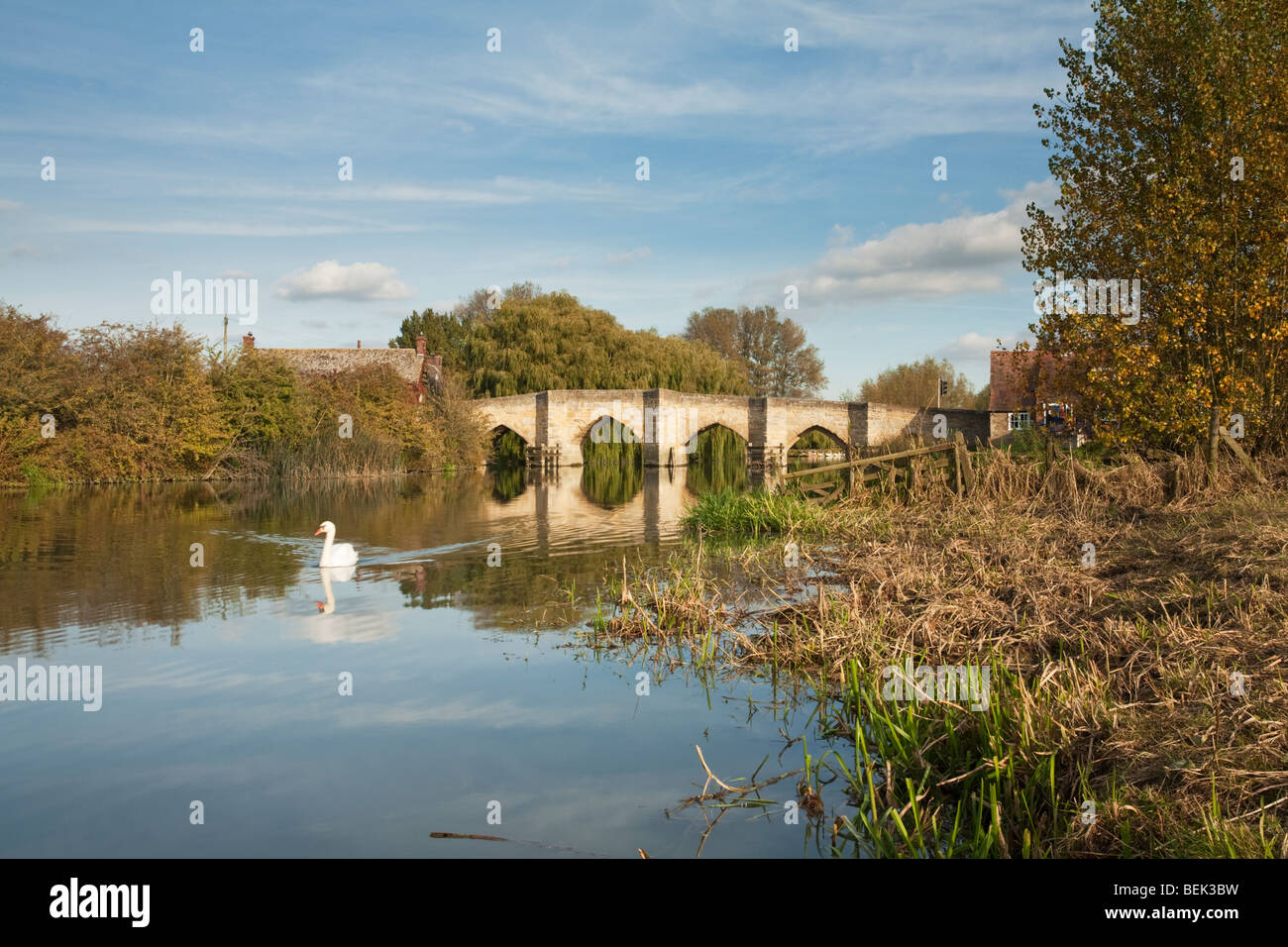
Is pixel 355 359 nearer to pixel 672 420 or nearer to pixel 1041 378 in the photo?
pixel 672 420

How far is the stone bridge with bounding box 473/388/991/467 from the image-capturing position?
42000 mm

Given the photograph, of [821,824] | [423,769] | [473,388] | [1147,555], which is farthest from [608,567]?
[473,388]

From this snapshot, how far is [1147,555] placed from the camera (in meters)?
8.16

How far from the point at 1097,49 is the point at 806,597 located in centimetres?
1111

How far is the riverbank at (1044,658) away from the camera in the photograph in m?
3.64

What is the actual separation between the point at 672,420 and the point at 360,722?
37436mm

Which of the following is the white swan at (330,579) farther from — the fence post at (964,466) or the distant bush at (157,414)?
the distant bush at (157,414)

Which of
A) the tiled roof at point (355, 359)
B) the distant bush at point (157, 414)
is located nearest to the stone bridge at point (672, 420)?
the tiled roof at point (355, 359)

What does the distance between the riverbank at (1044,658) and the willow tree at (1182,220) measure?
2.29 metres

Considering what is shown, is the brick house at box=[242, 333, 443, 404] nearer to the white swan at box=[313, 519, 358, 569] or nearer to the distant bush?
the distant bush

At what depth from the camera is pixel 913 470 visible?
13781 mm

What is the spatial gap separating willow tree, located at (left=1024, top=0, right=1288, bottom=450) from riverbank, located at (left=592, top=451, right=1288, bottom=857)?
2.29 meters

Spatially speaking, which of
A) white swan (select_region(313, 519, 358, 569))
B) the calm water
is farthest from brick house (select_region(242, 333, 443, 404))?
the calm water

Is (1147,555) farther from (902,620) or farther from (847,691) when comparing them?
(847,691)
